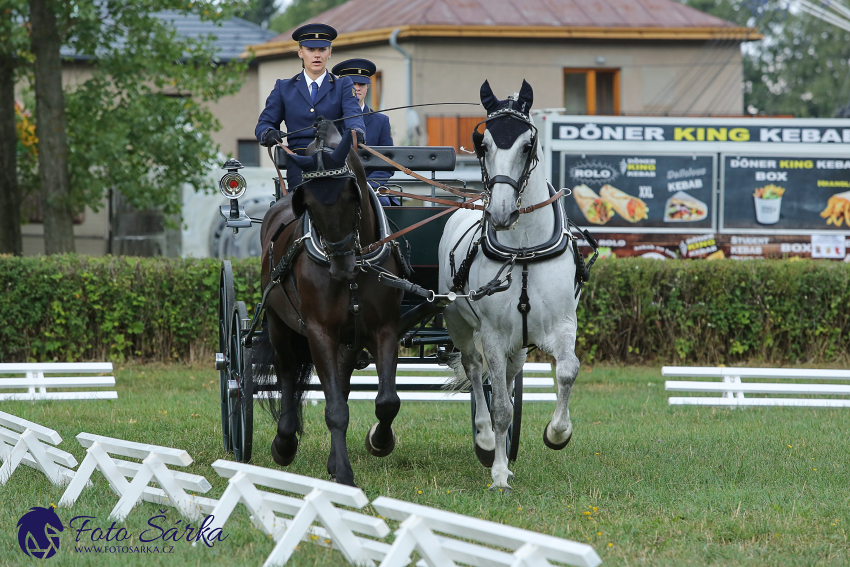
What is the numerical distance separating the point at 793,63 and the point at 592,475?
4451cm

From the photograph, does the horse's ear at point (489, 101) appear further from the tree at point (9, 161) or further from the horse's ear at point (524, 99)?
the tree at point (9, 161)

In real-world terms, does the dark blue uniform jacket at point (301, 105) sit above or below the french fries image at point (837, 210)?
above

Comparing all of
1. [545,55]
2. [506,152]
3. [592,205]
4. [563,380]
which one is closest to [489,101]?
[506,152]

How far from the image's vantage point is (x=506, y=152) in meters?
5.07

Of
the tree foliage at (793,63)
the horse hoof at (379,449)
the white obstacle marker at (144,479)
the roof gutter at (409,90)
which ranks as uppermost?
the tree foliage at (793,63)

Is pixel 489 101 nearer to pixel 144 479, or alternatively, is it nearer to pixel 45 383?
pixel 144 479

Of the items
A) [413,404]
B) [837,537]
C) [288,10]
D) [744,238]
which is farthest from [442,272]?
[288,10]

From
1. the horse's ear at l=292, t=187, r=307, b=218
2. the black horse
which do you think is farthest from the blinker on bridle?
the horse's ear at l=292, t=187, r=307, b=218

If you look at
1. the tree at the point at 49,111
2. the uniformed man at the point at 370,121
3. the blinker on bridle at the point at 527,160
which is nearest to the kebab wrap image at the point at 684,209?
the uniformed man at the point at 370,121

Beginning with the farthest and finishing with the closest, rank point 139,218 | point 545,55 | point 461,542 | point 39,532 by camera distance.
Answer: point 545,55 → point 139,218 → point 39,532 → point 461,542

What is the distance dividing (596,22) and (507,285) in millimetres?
19035

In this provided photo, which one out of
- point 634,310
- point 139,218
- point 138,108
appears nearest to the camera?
point 634,310

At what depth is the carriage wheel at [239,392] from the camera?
20.1ft

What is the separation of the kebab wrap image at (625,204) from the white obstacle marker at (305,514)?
11.7 metres
